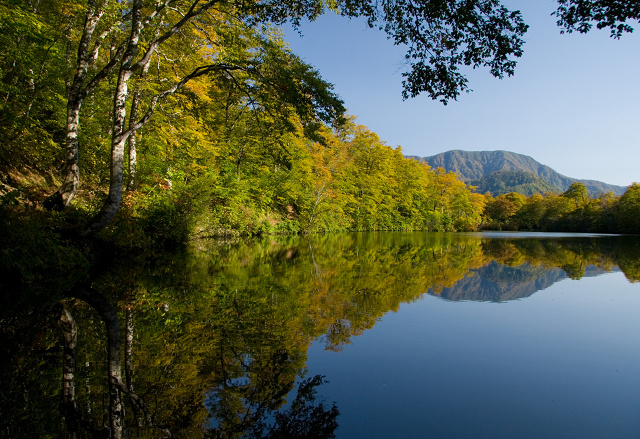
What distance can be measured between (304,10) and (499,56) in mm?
4570

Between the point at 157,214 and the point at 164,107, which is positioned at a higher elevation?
the point at 164,107

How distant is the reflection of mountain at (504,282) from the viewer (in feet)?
21.2

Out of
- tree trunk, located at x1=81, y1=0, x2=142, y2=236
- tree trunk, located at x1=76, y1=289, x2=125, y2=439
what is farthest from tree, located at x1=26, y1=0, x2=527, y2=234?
tree trunk, located at x1=76, y1=289, x2=125, y2=439

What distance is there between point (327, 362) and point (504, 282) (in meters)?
6.23

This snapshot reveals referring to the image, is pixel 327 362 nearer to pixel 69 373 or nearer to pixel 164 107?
pixel 69 373

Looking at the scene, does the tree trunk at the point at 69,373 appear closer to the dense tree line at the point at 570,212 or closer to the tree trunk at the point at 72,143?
the tree trunk at the point at 72,143

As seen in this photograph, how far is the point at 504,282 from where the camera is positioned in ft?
25.5

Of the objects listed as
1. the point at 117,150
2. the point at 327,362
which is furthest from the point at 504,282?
the point at 117,150

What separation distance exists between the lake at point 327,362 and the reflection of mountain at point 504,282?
16cm

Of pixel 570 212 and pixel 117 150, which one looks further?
pixel 570 212

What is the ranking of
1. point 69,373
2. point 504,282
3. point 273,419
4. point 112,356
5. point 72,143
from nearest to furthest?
point 273,419 < point 69,373 < point 112,356 < point 504,282 < point 72,143

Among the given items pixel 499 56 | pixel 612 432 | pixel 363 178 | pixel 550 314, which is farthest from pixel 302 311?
pixel 363 178

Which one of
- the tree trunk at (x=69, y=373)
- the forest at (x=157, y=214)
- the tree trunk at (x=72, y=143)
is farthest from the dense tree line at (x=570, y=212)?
the tree trunk at (x=69, y=373)

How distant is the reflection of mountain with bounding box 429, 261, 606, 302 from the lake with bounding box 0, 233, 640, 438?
0.54 ft
